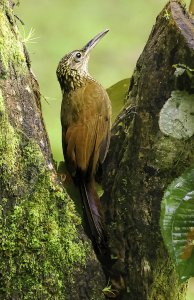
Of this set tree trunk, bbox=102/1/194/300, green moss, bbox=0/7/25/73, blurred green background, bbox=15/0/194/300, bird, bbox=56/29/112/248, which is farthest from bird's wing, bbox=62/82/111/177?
blurred green background, bbox=15/0/194/300

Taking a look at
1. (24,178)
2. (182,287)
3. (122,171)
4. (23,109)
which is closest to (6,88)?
(23,109)

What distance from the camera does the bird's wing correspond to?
3080mm

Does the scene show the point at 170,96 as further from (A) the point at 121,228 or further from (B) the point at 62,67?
(B) the point at 62,67

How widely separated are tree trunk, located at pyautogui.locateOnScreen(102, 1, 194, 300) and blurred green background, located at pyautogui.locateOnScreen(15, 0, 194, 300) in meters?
2.64

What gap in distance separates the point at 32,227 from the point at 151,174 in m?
0.54

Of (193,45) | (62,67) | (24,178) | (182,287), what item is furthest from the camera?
(62,67)

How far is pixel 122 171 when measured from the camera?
2859 mm

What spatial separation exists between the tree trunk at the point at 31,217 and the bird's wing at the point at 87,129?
1.44 ft

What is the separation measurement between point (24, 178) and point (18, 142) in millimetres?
129

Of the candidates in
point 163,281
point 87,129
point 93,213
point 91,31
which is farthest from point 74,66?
point 91,31

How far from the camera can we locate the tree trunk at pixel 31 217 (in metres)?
2.45

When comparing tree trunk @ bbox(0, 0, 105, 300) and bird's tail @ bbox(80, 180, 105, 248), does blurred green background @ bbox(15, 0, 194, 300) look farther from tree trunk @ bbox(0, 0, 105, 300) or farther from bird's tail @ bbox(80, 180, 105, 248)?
tree trunk @ bbox(0, 0, 105, 300)

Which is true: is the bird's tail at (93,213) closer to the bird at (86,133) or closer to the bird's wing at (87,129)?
the bird at (86,133)

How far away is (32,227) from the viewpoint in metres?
2.49
